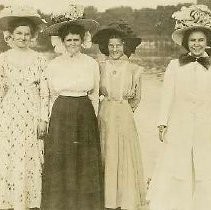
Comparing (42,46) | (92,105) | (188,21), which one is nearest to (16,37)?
(42,46)

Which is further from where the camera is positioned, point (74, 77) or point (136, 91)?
→ point (136, 91)

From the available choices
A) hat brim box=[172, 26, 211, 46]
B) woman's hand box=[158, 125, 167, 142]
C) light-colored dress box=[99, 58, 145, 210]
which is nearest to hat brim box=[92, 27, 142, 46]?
light-colored dress box=[99, 58, 145, 210]

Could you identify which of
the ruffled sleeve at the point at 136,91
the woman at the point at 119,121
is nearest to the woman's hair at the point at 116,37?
the woman at the point at 119,121

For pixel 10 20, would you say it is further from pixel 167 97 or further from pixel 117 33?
pixel 167 97

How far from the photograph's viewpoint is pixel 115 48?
7.67 ft

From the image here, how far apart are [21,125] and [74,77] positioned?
330mm

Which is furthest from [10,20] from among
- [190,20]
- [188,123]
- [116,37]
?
[188,123]

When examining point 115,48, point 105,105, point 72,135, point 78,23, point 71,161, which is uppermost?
point 78,23

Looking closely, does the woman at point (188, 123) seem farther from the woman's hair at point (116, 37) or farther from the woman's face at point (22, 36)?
the woman's face at point (22, 36)

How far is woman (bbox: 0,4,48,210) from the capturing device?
2271 millimetres

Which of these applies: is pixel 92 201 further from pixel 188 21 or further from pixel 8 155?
pixel 188 21

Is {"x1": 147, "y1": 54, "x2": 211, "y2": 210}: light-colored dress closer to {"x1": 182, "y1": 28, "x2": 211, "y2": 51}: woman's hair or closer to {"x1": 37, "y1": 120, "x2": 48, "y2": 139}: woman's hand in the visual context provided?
{"x1": 182, "y1": 28, "x2": 211, "y2": 51}: woman's hair

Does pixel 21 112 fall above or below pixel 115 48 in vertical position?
below

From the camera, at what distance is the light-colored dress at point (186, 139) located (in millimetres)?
2264
